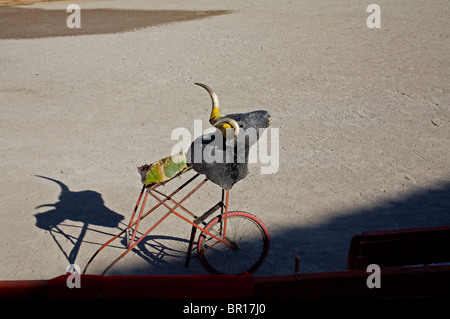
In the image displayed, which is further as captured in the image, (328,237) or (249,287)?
(328,237)

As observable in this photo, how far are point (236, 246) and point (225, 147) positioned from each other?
113cm

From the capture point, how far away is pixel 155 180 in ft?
13.8

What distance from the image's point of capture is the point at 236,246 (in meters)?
4.68

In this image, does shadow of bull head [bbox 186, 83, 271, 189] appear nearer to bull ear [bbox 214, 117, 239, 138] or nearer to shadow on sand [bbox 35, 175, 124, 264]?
bull ear [bbox 214, 117, 239, 138]

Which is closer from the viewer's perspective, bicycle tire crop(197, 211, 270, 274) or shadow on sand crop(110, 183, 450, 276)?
bicycle tire crop(197, 211, 270, 274)

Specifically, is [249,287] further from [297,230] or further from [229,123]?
[297,230]

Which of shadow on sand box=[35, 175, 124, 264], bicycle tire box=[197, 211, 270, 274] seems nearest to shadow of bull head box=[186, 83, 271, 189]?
bicycle tire box=[197, 211, 270, 274]

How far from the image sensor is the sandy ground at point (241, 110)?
205 inches

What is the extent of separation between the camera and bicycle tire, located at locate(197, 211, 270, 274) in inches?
178

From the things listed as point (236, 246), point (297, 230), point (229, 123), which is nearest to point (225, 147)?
point (229, 123)

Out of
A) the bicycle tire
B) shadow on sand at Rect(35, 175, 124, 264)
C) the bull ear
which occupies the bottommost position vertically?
the bicycle tire

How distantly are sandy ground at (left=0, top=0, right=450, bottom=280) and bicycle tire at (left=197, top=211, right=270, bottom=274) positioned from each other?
154 millimetres
